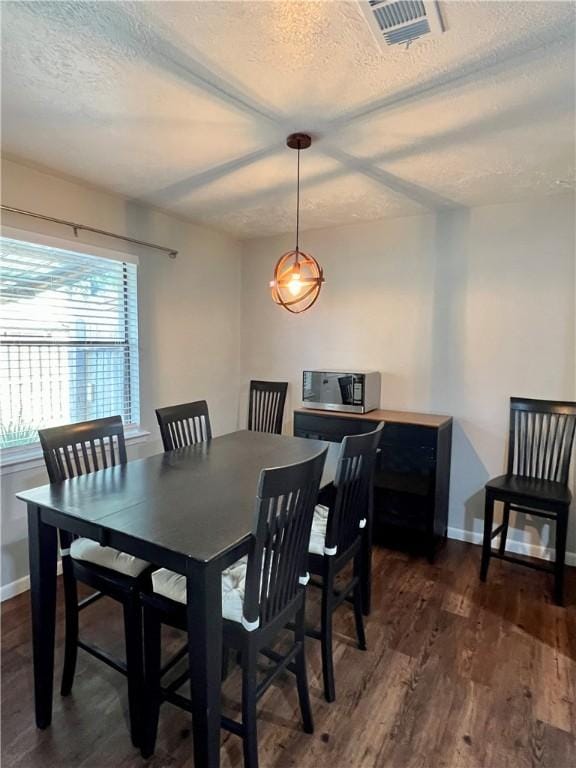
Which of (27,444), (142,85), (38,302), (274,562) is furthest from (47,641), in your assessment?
(142,85)

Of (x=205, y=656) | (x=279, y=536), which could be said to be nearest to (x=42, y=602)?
(x=205, y=656)

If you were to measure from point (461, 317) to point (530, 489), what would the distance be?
51.0 inches

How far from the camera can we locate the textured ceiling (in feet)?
A: 4.43

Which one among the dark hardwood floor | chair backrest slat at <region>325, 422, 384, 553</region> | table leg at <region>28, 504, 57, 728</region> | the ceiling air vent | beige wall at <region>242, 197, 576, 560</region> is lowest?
the dark hardwood floor

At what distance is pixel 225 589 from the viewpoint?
4.85ft

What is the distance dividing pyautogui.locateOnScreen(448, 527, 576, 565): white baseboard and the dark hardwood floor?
52 cm

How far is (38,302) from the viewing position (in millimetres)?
2584

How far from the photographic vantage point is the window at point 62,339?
247cm

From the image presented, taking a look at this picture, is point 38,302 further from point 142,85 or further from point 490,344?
point 490,344

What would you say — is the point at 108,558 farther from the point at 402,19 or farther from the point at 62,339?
the point at 402,19

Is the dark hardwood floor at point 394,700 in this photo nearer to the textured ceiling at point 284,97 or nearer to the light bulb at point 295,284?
the light bulb at point 295,284

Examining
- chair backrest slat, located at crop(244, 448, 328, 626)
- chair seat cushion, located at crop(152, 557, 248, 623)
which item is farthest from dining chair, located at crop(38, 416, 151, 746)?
chair backrest slat, located at crop(244, 448, 328, 626)

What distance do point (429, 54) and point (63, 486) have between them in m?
2.11

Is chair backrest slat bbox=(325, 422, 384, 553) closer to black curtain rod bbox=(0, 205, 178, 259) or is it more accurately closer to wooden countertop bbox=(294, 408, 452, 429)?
wooden countertop bbox=(294, 408, 452, 429)
